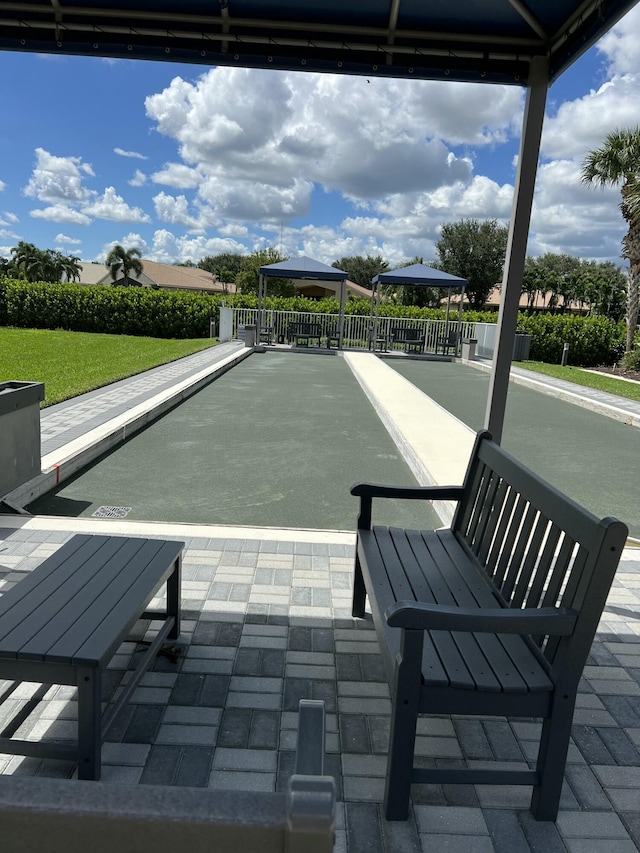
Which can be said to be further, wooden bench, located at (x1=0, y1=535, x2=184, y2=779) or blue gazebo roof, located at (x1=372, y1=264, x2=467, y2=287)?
blue gazebo roof, located at (x1=372, y1=264, x2=467, y2=287)

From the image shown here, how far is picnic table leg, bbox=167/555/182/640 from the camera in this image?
2.92 meters

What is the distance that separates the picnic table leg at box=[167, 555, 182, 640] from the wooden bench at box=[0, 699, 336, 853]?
2207mm

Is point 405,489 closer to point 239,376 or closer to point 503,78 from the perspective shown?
point 503,78

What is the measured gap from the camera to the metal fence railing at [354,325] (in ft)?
77.6

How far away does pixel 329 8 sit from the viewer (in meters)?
3.54

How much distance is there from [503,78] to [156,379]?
28.7ft

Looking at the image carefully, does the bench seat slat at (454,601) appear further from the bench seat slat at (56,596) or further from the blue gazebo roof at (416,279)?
the blue gazebo roof at (416,279)

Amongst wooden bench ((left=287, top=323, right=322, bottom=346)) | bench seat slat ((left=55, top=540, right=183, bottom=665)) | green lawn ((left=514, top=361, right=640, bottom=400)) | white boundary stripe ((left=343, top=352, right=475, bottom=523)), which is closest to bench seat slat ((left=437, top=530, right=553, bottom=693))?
bench seat slat ((left=55, top=540, right=183, bottom=665))

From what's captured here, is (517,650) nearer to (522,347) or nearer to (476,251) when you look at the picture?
(522,347)

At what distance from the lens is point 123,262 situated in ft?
217

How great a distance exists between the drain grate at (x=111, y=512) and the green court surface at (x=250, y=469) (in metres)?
0.04

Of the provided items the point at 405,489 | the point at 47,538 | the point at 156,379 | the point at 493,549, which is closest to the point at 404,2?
the point at 405,489

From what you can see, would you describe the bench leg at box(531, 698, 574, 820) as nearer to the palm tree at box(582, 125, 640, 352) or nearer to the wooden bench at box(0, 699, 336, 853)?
the wooden bench at box(0, 699, 336, 853)

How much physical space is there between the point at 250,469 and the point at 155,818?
5.68 m
